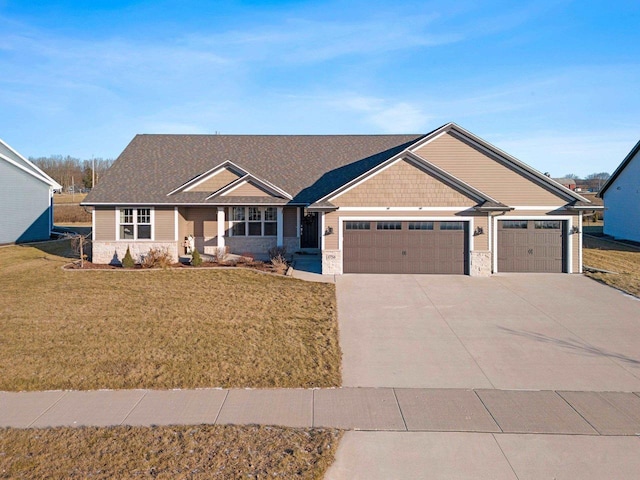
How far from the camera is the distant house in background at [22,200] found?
2877cm

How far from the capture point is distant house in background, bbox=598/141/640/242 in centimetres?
2941

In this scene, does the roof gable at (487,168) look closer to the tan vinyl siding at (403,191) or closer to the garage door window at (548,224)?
the garage door window at (548,224)

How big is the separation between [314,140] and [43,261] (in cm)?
1558

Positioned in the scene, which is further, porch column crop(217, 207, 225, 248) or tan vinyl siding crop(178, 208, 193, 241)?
tan vinyl siding crop(178, 208, 193, 241)

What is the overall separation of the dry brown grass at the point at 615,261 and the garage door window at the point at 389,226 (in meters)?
8.17

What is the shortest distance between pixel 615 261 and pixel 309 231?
15477 millimetres

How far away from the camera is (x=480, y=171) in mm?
20297

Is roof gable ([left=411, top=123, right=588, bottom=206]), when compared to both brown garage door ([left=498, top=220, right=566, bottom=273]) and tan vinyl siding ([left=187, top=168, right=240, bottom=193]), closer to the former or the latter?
brown garage door ([left=498, top=220, right=566, bottom=273])

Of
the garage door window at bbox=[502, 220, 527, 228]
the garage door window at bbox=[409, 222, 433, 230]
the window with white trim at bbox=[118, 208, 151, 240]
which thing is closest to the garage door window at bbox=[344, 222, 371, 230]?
the garage door window at bbox=[409, 222, 433, 230]

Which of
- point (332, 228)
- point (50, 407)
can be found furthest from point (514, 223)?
point (50, 407)

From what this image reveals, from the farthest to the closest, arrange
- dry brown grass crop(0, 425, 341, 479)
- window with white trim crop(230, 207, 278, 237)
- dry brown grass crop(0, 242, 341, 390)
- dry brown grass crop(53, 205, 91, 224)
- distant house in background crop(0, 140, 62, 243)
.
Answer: dry brown grass crop(53, 205, 91, 224) < distant house in background crop(0, 140, 62, 243) < window with white trim crop(230, 207, 278, 237) < dry brown grass crop(0, 242, 341, 390) < dry brown grass crop(0, 425, 341, 479)

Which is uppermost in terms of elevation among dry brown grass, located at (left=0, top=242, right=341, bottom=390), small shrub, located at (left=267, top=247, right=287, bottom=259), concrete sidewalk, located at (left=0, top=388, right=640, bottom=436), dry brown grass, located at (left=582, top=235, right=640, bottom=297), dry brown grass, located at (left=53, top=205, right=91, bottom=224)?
dry brown grass, located at (left=53, top=205, right=91, bottom=224)

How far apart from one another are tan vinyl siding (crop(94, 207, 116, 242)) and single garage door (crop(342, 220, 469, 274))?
11.2 meters

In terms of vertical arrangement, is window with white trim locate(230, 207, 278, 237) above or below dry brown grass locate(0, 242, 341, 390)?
above
